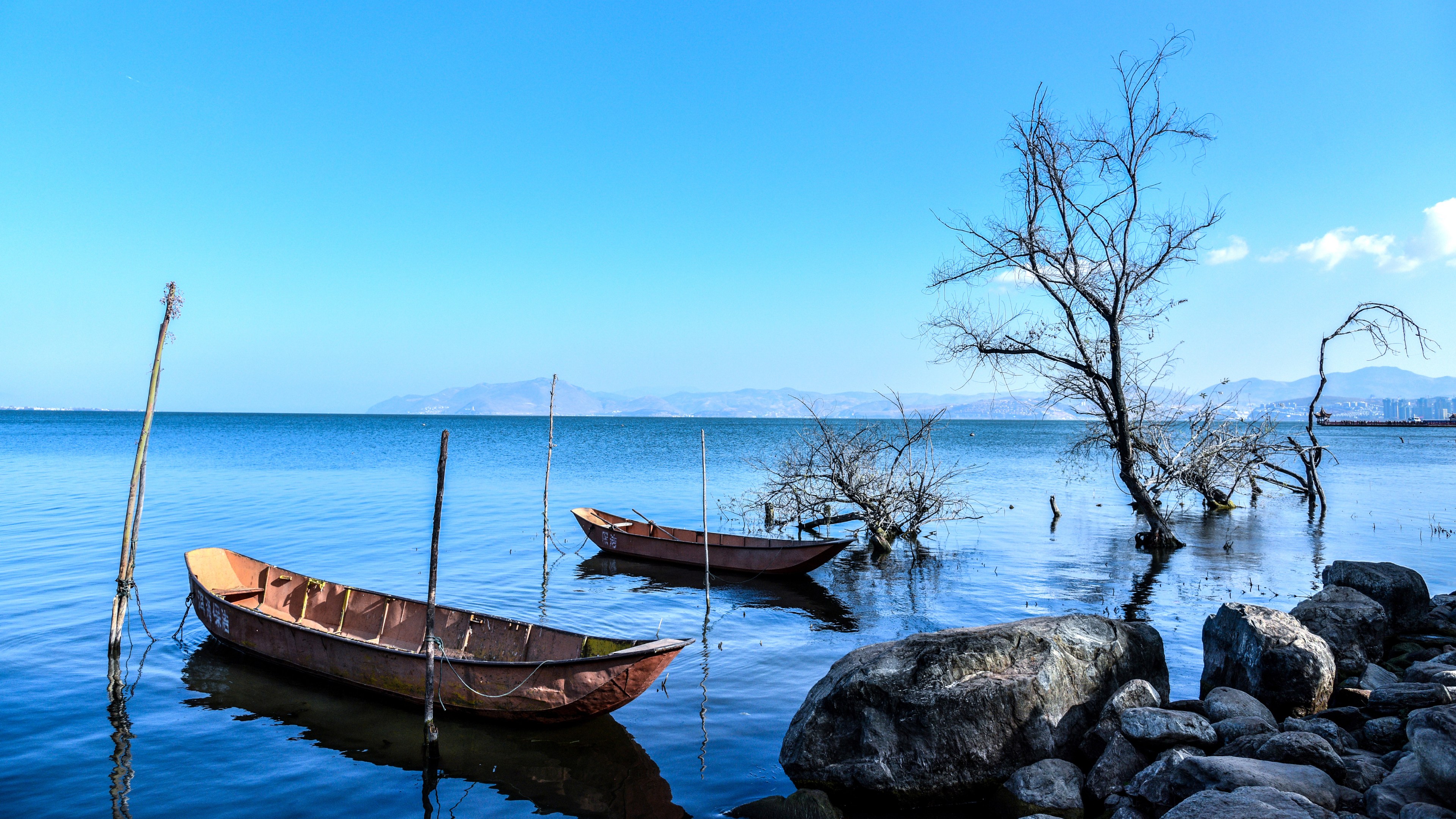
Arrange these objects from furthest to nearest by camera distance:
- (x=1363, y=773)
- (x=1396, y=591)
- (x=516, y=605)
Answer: (x=516, y=605)
(x=1396, y=591)
(x=1363, y=773)

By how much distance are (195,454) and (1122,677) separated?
6365 cm

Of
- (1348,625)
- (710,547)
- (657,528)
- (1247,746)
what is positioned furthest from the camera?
(657,528)

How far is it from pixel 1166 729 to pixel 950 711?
1878 millimetres

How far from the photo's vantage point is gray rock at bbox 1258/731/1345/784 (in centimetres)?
600

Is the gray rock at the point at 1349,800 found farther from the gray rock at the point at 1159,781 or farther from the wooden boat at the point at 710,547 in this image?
the wooden boat at the point at 710,547

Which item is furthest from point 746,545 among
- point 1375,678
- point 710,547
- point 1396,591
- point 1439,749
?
point 1439,749

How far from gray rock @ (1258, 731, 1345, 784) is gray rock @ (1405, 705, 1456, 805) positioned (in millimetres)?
777

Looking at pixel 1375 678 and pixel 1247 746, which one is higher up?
pixel 1247 746

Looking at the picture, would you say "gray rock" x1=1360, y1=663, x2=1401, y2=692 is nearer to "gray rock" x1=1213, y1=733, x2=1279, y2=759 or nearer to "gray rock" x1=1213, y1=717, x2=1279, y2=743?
"gray rock" x1=1213, y1=717, x2=1279, y2=743

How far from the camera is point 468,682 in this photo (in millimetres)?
9516

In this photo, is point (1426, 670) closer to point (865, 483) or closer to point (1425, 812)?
point (1425, 812)

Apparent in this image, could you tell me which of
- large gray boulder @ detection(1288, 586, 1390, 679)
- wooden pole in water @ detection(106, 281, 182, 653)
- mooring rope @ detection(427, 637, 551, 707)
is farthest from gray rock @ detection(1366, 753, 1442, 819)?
wooden pole in water @ detection(106, 281, 182, 653)

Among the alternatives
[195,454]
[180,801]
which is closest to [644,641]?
[180,801]

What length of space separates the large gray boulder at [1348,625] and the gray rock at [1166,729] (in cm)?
392
